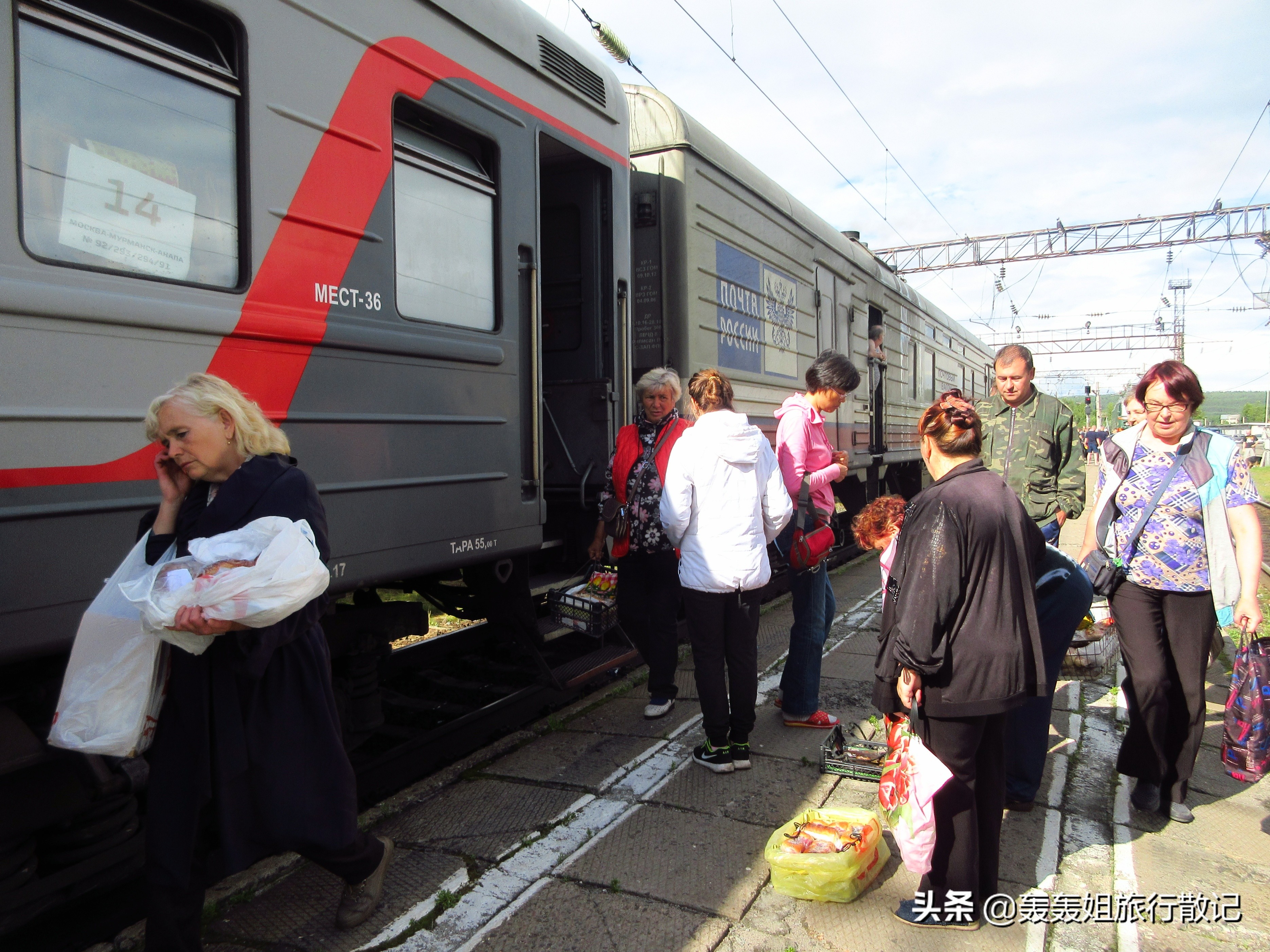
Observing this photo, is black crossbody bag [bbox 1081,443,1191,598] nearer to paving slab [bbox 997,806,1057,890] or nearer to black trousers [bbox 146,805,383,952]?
paving slab [bbox 997,806,1057,890]

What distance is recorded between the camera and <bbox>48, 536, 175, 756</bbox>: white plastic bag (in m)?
2.12

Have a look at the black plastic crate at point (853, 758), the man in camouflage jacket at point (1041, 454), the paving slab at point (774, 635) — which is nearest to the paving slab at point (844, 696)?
the paving slab at point (774, 635)

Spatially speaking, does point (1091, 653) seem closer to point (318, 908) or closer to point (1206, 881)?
point (1206, 881)

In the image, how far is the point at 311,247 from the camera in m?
2.92

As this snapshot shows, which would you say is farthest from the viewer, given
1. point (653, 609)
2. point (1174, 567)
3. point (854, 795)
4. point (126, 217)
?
point (653, 609)

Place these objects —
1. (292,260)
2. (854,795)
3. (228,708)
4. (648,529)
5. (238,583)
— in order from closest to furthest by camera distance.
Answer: (238,583) < (228,708) < (292,260) < (854,795) < (648,529)

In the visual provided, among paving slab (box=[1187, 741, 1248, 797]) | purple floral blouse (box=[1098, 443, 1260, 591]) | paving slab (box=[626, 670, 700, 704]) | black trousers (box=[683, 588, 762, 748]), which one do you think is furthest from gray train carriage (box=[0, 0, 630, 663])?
paving slab (box=[1187, 741, 1248, 797])

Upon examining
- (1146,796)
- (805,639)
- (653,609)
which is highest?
(653,609)

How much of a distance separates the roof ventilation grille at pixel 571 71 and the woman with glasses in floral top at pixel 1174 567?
2908 millimetres

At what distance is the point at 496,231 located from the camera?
12.5 ft

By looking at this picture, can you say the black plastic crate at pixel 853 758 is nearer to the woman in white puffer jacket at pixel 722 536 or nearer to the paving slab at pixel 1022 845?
the woman in white puffer jacket at pixel 722 536

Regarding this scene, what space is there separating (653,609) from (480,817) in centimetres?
126

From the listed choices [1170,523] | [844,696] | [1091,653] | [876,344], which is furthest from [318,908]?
[876,344]

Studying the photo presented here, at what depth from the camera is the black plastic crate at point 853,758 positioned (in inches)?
143
